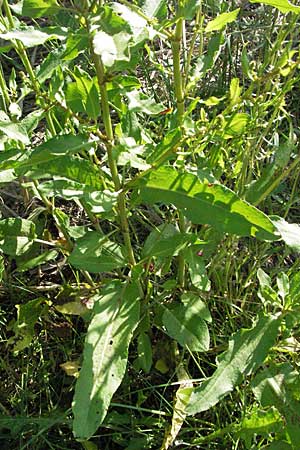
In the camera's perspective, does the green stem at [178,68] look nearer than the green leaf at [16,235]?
Yes

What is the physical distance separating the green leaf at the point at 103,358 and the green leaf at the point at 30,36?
48 cm

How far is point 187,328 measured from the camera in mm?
1313

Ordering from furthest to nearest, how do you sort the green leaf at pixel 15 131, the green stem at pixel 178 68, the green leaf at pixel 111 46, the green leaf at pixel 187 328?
the green leaf at pixel 187 328, the green leaf at pixel 15 131, the green stem at pixel 178 68, the green leaf at pixel 111 46

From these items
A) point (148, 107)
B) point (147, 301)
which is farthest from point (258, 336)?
point (148, 107)

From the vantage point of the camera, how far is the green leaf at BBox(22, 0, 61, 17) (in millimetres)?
937

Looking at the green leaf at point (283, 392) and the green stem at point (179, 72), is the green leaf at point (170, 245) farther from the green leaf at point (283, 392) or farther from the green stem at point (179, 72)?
the green leaf at point (283, 392)

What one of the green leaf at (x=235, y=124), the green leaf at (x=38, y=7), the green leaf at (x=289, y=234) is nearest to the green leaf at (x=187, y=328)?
the green leaf at (x=289, y=234)

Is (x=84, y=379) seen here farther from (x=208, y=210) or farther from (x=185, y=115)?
(x=185, y=115)

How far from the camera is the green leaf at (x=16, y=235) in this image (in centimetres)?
146

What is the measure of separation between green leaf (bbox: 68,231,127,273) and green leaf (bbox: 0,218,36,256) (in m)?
0.29

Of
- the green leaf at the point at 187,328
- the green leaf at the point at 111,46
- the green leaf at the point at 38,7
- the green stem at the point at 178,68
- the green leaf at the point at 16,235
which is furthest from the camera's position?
the green leaf at the point at 16,235

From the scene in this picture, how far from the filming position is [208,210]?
3.52ft

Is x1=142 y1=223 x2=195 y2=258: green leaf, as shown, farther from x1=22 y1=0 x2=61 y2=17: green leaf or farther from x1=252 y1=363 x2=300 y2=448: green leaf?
x1=22 y1=0 x2=61 y2=17: green leaf

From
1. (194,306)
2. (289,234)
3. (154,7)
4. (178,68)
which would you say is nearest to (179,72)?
(178,68)
